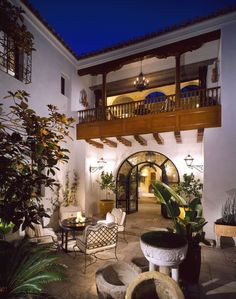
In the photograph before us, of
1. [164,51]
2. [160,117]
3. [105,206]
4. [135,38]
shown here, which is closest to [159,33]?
[164,51]

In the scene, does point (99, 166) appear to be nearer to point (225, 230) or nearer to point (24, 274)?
point (225, 230)

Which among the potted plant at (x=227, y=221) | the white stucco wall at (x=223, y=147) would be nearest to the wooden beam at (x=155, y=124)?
the white stucco wall at (x=223, y=147)

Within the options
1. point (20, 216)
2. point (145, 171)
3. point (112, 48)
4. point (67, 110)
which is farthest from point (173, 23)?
point (145, 171)

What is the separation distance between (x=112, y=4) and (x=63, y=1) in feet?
7.61

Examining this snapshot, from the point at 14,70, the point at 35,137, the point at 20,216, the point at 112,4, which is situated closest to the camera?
Result: the point at 20,216

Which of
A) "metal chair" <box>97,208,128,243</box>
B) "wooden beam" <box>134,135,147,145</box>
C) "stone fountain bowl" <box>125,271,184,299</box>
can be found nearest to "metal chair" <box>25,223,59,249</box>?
"metal chair" <box>97,208,128,243</box>

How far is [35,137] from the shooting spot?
81.1 inches

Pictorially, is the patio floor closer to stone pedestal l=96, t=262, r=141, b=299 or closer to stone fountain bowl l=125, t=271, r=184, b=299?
stone pedestal l=96, t=262, r=141, b=299

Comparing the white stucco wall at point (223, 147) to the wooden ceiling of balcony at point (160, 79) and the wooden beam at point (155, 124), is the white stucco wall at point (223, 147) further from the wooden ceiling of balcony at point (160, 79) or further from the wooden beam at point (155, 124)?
the wooden ceiling of balcony at point (160, 79)

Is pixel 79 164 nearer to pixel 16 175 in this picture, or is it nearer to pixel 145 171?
pixel 16 175

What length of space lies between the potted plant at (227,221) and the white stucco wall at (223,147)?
0.57 feet

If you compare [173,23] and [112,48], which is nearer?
[173,23]

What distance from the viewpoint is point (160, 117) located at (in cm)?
781

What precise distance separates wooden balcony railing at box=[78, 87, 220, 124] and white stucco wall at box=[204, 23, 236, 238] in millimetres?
516
